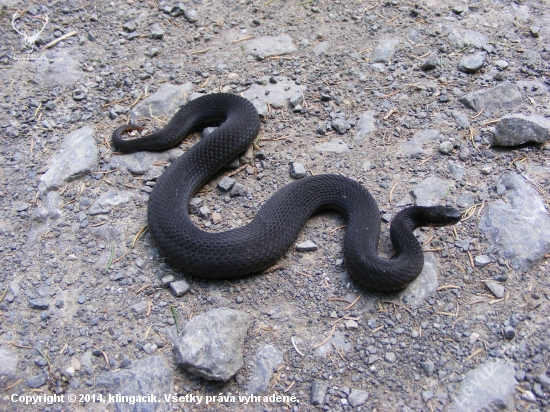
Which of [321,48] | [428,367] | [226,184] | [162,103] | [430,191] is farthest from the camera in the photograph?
[321,48]

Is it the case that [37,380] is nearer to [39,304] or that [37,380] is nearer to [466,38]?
[39,304]

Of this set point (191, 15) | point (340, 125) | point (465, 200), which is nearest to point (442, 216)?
point (465, 200)

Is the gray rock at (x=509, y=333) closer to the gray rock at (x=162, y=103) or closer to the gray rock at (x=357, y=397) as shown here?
the gray rock at (x=357, y=397)

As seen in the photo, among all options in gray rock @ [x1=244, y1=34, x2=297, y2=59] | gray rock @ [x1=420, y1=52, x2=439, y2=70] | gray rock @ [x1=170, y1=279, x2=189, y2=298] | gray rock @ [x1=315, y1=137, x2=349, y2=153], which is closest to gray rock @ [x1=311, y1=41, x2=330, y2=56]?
gray rock @ [x1=244, y1=34, x2=297, y2=59]

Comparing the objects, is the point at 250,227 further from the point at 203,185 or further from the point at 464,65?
the point at 464,65

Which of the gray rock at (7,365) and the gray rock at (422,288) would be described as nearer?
the gray rock at (7,365)

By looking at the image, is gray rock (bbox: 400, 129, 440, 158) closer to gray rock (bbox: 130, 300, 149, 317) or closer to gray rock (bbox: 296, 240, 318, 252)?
gray rock (bbox: 296, 240, 318, 252)

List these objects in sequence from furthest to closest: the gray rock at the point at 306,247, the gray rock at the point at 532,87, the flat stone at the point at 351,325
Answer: the gray rock at the point at 532,87 < the gray rock at the point at 306,247 < the flat stone at the point at 351,325

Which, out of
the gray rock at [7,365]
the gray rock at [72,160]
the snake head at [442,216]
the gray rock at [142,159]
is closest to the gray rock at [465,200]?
the snake head at [442,216]
